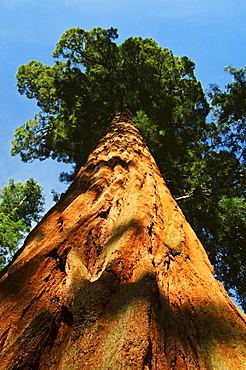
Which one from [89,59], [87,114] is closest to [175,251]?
[87,114]

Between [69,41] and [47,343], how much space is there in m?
11.2

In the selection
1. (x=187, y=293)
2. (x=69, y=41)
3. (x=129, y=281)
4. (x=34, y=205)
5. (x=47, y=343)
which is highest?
(x=69, y=41)

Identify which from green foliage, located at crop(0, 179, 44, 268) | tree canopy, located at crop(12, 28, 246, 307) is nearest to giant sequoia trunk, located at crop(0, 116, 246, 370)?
tree canopy, located at crop(12, 28, 246, 307)

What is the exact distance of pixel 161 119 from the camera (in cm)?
899

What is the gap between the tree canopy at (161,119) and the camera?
7121mm

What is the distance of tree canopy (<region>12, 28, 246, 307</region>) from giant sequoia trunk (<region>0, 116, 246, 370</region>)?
464cm

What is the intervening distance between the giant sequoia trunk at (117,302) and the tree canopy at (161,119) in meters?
4.64

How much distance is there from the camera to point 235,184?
7.70 meters

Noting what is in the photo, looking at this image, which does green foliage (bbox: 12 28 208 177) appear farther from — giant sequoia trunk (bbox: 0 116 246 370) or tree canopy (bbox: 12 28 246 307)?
giant sequoia trunk (bbox: 0 116 246 370)

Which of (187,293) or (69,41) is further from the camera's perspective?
(69,41)

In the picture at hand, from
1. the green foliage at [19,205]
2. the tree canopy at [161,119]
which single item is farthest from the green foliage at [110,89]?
the green foliage at [19,205]

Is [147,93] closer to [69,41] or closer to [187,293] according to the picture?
[69,41]

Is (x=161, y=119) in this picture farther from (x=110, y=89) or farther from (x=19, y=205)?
(x=19, y=205)

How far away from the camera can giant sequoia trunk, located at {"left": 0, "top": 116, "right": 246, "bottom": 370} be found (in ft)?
3.82
